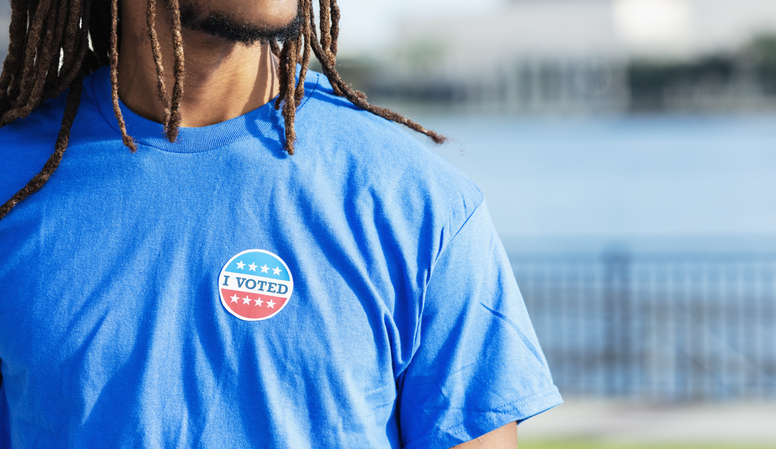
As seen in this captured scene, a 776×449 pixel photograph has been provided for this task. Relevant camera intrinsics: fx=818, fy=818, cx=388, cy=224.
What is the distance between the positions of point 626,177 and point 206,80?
2928cm

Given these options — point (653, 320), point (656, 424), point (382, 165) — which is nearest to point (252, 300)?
point (382, 165)

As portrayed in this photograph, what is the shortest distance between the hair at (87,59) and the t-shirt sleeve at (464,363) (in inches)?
14.8

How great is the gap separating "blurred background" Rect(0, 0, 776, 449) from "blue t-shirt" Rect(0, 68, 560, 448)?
366 mm

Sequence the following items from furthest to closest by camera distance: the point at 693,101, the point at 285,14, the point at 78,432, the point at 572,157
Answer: the point at 693,101, the point at 572,157, the point at 285,14, the point at 78,432

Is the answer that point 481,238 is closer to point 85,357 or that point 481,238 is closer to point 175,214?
point 175,214

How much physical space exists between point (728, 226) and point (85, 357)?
1739cm

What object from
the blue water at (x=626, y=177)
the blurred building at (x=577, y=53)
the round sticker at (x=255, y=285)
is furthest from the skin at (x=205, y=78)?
the blurred building at (x=577, y=53)

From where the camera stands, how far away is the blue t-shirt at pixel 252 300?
1.55 metres

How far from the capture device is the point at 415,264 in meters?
1.61

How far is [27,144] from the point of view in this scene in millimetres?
1702

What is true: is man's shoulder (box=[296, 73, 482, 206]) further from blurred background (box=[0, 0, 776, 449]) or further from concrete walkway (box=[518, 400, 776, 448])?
concrete walkway (box=[518, 400, 776, 448])

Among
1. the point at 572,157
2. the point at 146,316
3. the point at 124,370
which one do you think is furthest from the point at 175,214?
the point at 572,157

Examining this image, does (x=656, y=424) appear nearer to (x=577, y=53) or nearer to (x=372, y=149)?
(x=372, y=149)

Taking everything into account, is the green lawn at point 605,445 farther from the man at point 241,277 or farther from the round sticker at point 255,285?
the round sticker at point 255,285
